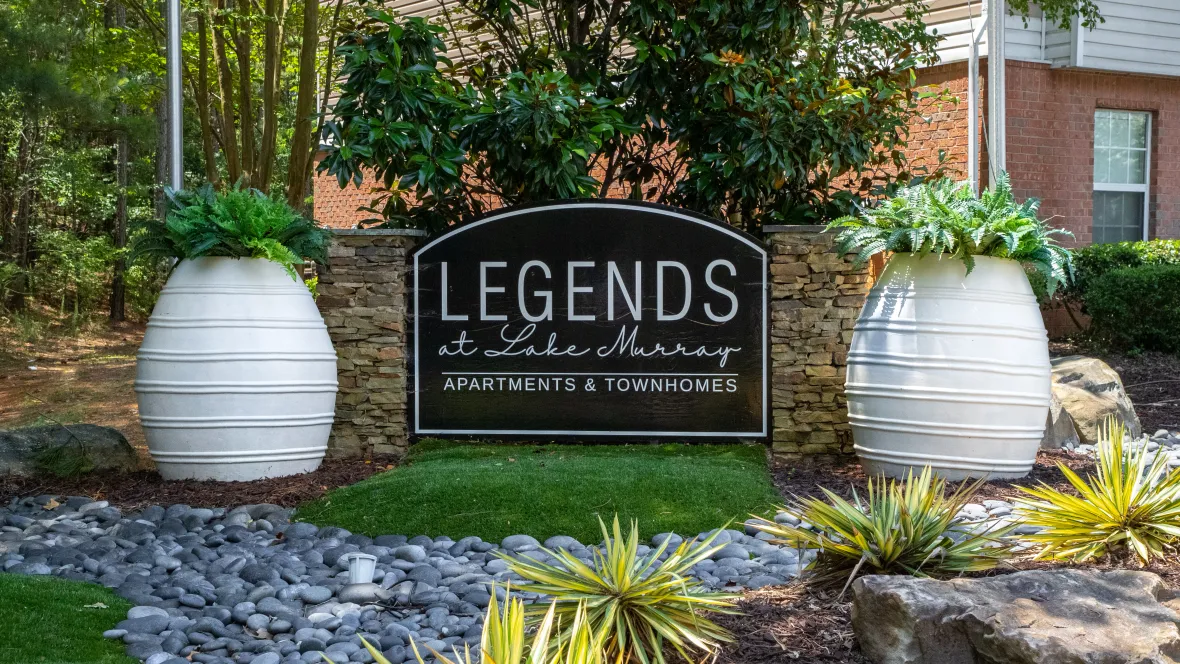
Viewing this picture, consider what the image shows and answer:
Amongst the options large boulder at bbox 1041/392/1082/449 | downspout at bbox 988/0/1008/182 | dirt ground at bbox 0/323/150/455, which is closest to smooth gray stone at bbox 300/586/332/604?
dirt ground at bbox 0/323/150/455

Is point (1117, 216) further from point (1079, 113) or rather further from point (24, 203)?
point (24, 203)

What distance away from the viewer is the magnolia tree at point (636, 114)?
686cm

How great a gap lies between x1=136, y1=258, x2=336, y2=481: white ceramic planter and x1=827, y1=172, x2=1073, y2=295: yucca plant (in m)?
3.12

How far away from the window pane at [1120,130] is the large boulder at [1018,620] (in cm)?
1071

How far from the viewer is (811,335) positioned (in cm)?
638

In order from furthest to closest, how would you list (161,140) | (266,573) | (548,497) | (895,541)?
(161,140), (548,497), (266,573), (895,541)

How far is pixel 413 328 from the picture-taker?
262 inches

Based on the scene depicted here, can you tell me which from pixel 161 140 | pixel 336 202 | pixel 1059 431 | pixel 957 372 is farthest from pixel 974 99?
pixel 161 140

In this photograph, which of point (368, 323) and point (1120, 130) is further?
point (1120, 130)

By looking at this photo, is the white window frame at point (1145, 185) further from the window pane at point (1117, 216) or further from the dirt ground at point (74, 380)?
the dirt ground at point (74, 380)

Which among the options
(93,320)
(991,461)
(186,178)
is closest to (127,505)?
(991,461)

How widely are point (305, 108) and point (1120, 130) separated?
9.07 meters

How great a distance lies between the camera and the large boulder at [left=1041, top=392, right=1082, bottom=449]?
22.2 ft

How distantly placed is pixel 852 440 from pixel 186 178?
60.7 feet
